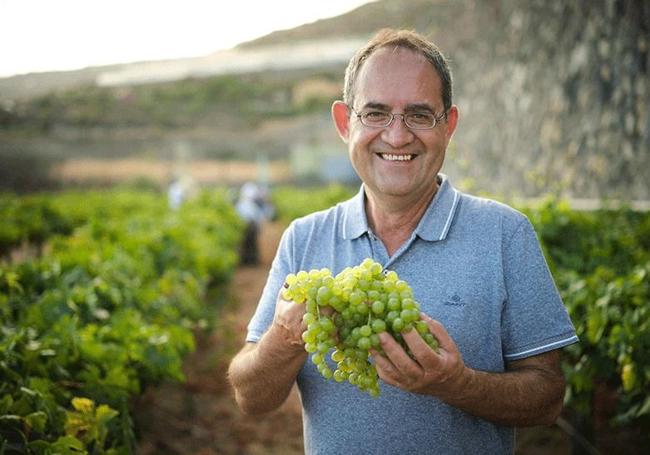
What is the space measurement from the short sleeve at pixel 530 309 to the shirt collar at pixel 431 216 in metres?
0.23

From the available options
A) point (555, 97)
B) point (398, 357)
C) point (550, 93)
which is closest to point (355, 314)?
point (398, 357)

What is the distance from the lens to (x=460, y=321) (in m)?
1.94

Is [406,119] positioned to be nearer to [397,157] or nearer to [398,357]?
[397,157]

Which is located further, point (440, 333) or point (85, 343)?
point (85, 343)

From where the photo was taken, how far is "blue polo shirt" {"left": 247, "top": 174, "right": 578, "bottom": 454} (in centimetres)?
192

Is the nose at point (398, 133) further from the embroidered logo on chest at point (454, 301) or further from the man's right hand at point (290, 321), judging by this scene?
the man's right hand at point (290, 321)

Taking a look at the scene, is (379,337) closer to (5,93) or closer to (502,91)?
(502,91)

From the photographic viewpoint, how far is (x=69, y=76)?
26.5 m

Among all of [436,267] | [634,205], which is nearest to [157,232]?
[634,205]

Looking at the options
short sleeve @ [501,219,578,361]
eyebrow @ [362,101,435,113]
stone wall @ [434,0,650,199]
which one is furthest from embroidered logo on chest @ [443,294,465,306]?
stone wall @ [434,0,650,199]

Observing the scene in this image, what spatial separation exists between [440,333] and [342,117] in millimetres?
984

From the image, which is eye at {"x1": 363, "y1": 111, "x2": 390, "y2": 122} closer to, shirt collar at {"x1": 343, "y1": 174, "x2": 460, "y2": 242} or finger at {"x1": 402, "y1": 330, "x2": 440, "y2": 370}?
shirt collar at {"x1": 343, "y1": 174, "x2": 460, "y2": 242}

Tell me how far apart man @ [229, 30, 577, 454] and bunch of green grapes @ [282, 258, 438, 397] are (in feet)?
0.62

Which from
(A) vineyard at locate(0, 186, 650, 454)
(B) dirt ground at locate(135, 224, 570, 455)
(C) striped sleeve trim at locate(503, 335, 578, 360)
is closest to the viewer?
(C) striped sleeve trim at locate(503, 335, 578, 360)
